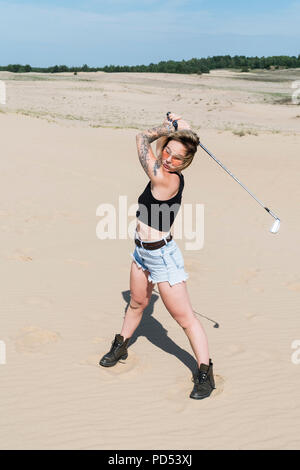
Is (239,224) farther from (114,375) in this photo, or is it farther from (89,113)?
(89,113)

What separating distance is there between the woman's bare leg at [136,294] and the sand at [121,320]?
0.43 metres

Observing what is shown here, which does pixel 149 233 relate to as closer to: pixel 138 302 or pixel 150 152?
pixel 150 152

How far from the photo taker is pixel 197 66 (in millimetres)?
91188

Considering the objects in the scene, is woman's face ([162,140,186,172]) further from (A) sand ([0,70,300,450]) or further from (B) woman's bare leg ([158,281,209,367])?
(A) sand ([0,70,300,450])

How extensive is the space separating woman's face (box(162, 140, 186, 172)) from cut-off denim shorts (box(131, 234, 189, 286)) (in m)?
0.61

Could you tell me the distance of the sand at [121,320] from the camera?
3834mm

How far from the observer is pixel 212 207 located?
1134cm

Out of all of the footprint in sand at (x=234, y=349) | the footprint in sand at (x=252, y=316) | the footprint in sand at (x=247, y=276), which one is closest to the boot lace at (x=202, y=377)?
the footprint in sand at (x=234, y=349)

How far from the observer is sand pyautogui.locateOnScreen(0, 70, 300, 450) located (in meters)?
3.83

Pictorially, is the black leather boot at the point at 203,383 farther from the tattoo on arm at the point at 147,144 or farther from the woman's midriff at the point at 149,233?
the tattoo on arm at the point at 147,144

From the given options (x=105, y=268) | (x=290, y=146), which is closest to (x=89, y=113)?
(x=290, y=146)

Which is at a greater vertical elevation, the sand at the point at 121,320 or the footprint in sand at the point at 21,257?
the footprint in sand at the point at 21,257

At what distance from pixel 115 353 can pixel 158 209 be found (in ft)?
4.86

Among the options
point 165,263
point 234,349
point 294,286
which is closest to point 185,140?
point 165,263
